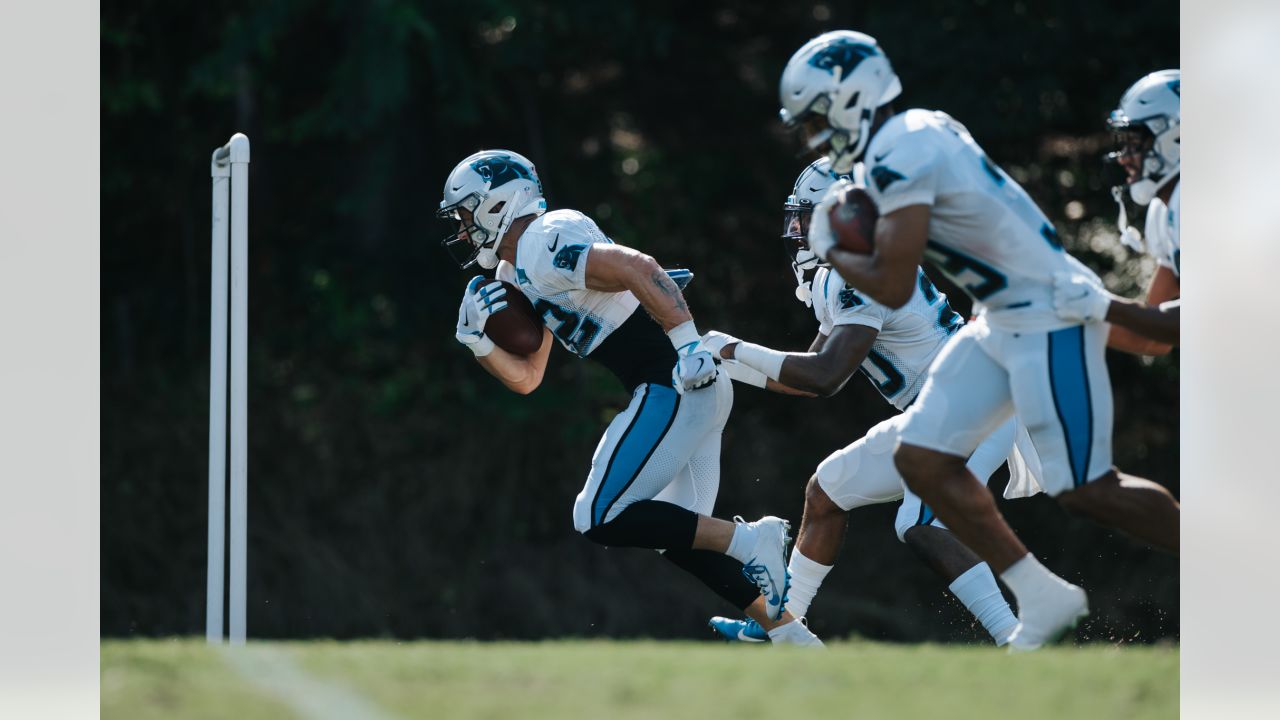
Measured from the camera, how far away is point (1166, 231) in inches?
176

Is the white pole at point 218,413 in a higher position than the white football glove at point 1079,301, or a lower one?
lower

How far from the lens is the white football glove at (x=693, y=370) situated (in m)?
5.06

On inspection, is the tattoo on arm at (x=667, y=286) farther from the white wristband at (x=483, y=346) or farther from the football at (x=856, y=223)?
the football at (x=856, y=223)

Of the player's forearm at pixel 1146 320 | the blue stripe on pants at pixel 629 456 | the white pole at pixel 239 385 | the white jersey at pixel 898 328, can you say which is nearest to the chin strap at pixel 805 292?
the white jersey at pixel 898 328

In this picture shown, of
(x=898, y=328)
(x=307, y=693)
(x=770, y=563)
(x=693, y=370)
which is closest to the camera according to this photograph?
(x=307, y=693)

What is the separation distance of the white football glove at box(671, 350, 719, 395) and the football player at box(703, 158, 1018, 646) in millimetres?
83

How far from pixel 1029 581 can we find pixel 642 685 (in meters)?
1.20

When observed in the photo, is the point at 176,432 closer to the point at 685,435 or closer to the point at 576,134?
the point at 576,134

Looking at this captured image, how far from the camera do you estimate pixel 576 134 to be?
11.9 m

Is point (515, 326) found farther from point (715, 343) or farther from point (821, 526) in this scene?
point (821, 526)

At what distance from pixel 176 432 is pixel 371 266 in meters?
2.25

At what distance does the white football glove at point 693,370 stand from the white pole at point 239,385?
1.41 m

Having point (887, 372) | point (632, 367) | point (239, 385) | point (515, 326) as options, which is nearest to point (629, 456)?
point (632, 367)
